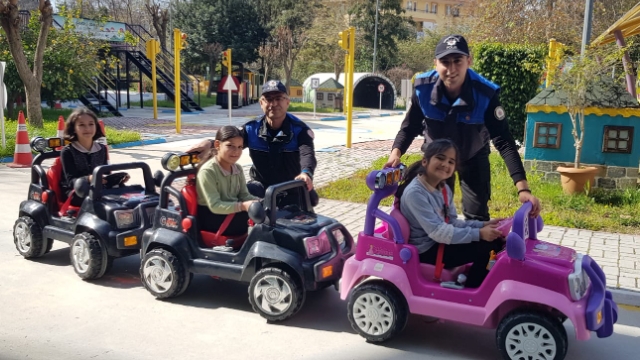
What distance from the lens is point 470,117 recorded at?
4.48 meters

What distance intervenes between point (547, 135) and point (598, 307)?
694cm

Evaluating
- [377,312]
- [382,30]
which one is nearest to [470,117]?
[377,312]

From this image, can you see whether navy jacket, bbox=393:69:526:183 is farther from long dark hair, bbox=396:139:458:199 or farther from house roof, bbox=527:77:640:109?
house roof, bbox=527:77:640:109

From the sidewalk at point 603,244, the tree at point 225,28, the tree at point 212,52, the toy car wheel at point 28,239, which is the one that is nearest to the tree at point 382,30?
the tree at point 225,28

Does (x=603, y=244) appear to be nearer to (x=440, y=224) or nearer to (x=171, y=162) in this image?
(x=440, y=224)

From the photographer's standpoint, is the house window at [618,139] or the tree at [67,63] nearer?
the house window at [618,139]

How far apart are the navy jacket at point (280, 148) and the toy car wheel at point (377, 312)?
139cm

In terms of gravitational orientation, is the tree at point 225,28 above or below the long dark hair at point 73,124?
above

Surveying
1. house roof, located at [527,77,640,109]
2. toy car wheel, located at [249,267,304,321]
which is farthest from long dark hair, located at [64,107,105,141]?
house roof, located at [527,77,640,109]

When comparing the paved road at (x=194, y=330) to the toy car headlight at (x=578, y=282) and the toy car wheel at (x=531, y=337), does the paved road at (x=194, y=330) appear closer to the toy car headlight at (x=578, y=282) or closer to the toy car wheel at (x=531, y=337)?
the toy car wheel at (x=531, y=337)

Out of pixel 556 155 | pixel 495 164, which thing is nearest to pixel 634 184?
pixel 556 155

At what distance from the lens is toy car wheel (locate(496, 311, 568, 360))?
142 inches

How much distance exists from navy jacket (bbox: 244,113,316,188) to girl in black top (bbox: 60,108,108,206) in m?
1.63

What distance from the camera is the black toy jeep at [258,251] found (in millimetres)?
4414
